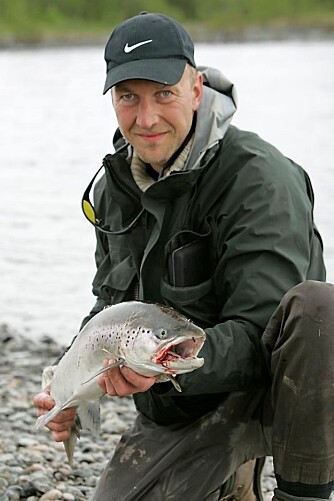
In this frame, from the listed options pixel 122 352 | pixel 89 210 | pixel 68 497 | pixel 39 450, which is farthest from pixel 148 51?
pixel 39 450

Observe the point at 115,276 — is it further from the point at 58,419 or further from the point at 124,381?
the point at 124,381

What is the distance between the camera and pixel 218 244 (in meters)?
3.35

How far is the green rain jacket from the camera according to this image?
3158 mm

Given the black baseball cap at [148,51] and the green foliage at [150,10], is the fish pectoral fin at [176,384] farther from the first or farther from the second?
the green foliage at [150,10]

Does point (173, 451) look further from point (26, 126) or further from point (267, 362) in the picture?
point (26, 126)

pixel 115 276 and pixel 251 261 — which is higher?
pixel 251 261

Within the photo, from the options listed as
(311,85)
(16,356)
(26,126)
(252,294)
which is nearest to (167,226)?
(252,294)

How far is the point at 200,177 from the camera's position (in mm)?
3393

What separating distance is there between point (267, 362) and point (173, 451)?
1.76 feet

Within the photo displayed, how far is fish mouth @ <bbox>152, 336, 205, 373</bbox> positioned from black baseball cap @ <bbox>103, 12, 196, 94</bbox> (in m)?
1.00

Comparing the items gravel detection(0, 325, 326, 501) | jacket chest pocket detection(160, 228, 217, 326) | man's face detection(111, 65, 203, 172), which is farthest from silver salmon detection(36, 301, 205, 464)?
gravel detection(0, 325, 326, 501)

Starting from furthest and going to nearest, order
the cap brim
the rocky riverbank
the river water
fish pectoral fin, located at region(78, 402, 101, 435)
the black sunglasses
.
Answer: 1. the river water
2. the rocky riverbank
3. the black sunglasses
4. fish pectoral fin, located at region(78, 402, 101, 435)
5. the cap brim

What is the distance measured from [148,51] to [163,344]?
3.80 ft

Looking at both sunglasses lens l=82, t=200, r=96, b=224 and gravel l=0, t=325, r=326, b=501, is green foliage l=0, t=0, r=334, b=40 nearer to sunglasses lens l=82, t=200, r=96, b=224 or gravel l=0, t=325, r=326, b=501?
gravel l=0, t=325, r=326, b=501
